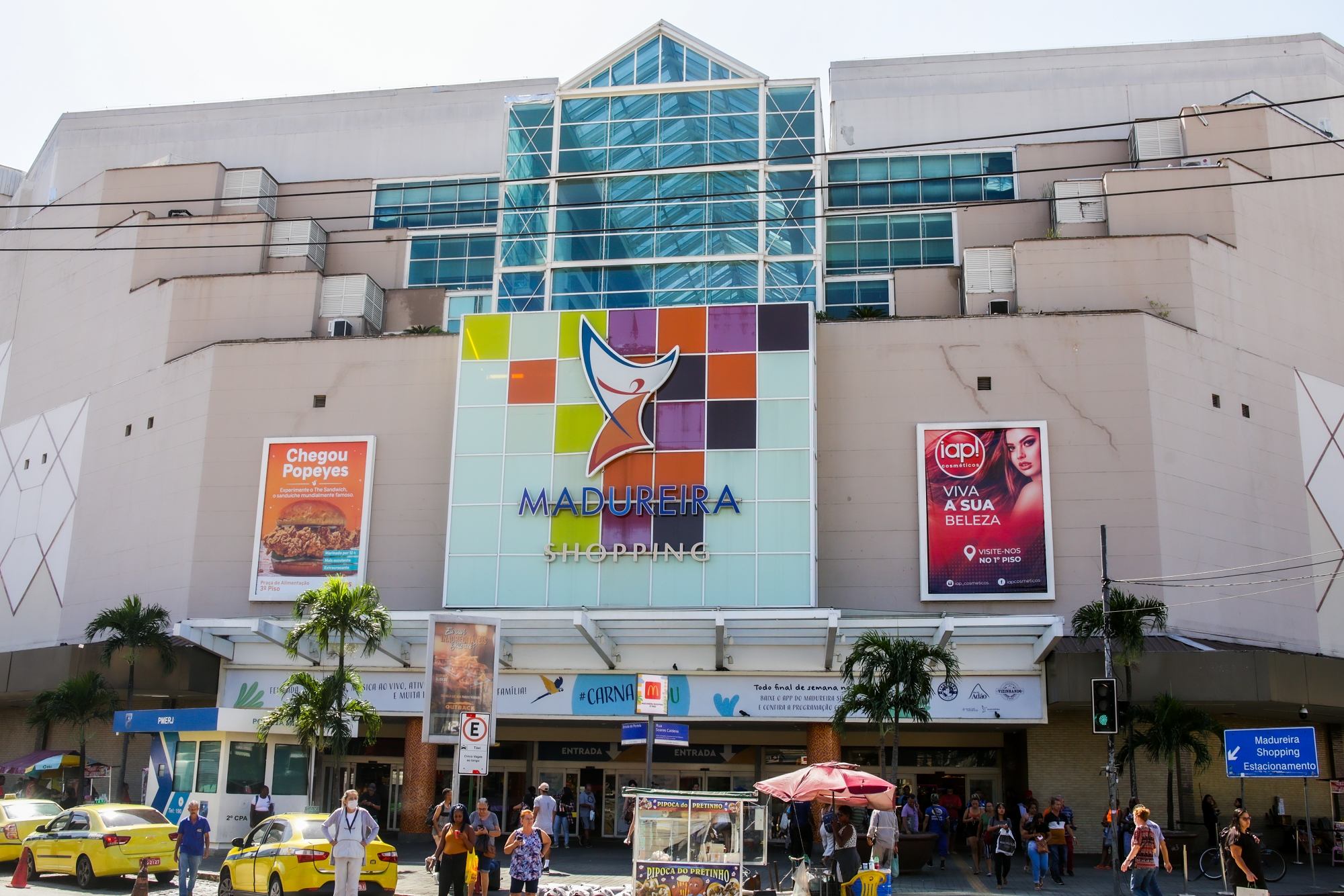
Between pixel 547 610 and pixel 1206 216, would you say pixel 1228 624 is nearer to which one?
pixel 1206 216

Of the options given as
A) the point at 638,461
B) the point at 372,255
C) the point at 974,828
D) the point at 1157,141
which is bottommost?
the point at 974,828

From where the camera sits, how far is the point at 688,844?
18.6 metres

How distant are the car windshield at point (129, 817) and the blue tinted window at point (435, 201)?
30378mm

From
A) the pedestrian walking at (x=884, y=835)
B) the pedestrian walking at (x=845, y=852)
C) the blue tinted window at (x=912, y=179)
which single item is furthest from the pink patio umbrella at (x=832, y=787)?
the blue tinted window at (x=912, y=179)

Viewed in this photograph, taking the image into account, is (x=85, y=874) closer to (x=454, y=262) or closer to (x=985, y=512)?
(x=985, y=512)

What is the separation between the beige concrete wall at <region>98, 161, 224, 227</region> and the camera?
49562 mm

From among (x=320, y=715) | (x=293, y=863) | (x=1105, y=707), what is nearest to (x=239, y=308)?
(x=320, y=715)

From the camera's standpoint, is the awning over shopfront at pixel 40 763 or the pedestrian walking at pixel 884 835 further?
the awning over shopfront at pixel 40 763

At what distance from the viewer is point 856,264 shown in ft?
161

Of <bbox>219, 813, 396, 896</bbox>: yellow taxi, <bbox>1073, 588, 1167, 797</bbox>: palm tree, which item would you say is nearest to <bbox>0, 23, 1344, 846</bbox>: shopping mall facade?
<bbox>1073, 588, 1167, 797</bbox>: palm tree

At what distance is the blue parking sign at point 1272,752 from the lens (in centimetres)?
2319

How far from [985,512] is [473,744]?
20.7 metres

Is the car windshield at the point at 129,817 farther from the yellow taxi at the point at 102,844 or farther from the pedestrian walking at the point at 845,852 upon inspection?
the pedestrian walking at the point at 845,852

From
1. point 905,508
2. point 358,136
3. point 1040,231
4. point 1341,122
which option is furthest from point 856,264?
point 358,136
